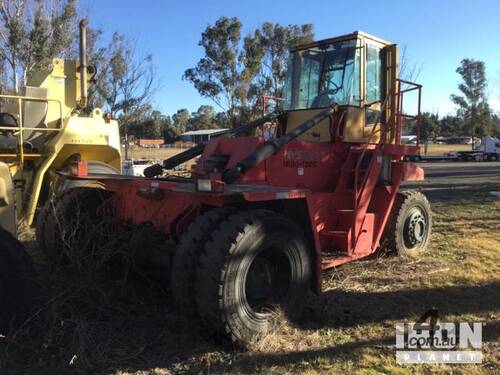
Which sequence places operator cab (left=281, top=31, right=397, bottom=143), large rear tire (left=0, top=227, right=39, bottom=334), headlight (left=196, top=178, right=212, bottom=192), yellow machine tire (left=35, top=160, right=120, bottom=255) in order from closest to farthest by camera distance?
large rear tire (left=0, top=227, right=39, bottom=334) < headlight (left=196, top=178, right=212, bottom=192) < yellow machine tire (left=35, top=160, right=120, bottom=255) < operator cab (left=281, top=31, right=397, bottom=143)

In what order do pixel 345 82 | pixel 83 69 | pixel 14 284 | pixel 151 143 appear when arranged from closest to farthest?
pixel 14 284, pixel 345 82, pixel 83 69, pixel 151 143

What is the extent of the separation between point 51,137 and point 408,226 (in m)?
5.56

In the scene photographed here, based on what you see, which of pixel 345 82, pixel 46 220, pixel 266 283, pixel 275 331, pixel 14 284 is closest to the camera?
pixel 14 284

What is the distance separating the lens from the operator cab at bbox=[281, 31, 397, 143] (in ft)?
22.5

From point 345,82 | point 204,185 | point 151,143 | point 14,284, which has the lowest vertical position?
point 14,284

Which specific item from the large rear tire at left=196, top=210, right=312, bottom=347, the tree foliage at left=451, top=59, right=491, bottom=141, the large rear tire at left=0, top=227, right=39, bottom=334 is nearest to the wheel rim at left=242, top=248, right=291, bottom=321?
the large rear tire at left=196, top=210, right=312, bottom=347

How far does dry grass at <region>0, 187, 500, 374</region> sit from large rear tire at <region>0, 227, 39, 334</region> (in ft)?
0.58

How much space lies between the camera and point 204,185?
440 cm

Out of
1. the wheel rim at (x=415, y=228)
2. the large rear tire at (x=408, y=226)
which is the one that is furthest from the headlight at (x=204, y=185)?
the wheel rim at (x=415, y=228)

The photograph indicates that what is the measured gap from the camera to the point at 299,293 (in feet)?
15.8

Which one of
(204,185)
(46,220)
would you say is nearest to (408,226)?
(204,185)

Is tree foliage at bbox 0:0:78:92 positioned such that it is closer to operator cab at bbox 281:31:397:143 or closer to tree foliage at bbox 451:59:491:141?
operator cab at bbox 281:31:397:143

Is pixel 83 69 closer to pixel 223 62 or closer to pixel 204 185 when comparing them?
pixel 204 185

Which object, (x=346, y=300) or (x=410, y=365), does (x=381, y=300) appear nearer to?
(x=346, y=300)
